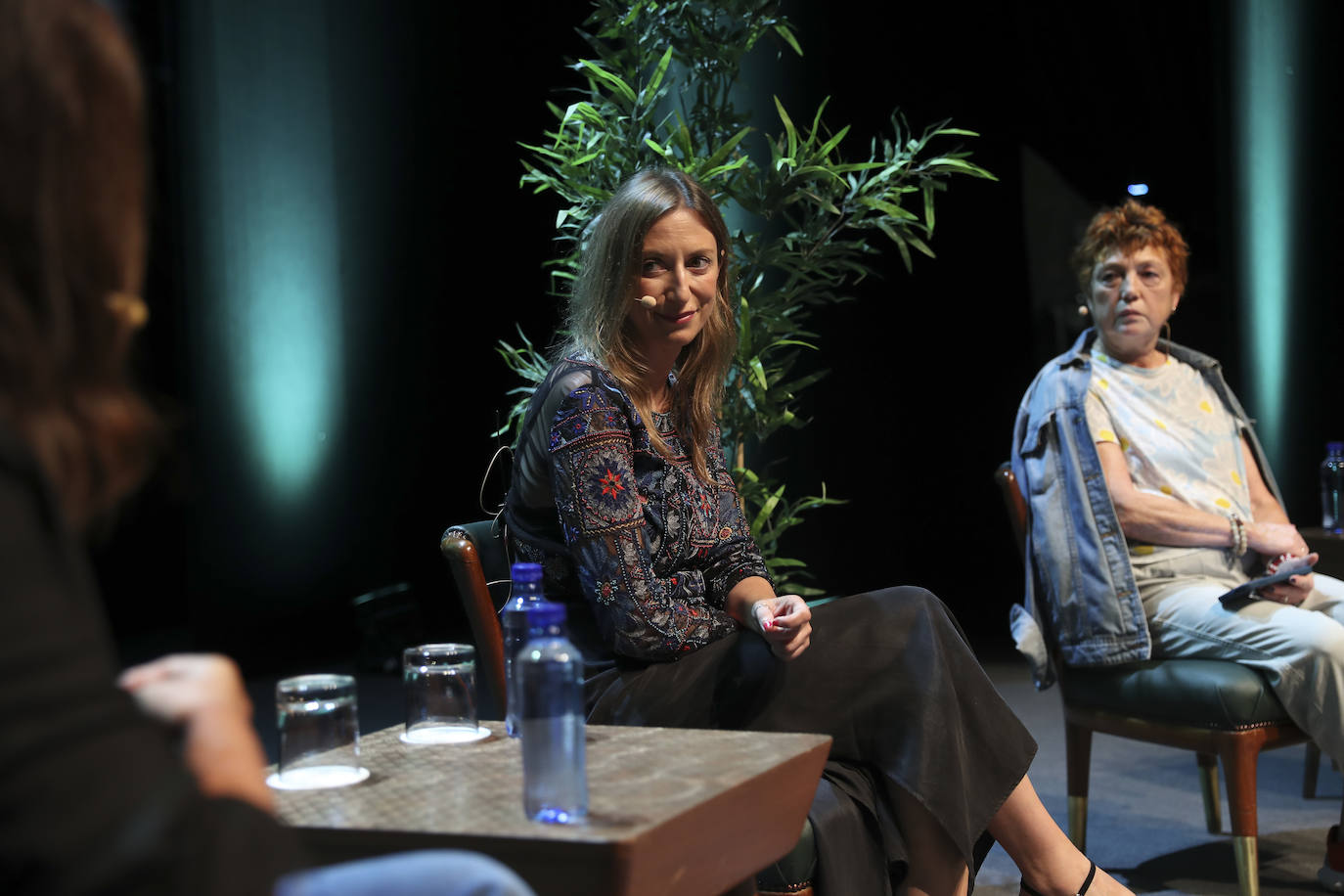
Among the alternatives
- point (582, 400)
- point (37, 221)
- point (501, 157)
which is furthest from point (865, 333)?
point (37, 221)

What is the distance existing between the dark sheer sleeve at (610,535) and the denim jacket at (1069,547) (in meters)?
0.99

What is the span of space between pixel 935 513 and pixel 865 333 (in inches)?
36.7

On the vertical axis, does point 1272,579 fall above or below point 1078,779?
above

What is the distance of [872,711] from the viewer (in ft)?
6.49

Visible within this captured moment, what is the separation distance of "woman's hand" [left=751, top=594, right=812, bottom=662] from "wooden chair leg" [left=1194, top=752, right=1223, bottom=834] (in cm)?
156

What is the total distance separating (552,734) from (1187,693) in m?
1.72

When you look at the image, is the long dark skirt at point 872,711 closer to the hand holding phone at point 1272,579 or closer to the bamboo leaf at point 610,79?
the hand holding phone at point 1272,579

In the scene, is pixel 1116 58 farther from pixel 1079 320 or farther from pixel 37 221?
pixel 37 221

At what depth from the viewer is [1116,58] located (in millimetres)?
5492

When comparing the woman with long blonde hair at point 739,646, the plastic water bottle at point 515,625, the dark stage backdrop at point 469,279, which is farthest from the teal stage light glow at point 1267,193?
the plastic water bottle at point 515,625

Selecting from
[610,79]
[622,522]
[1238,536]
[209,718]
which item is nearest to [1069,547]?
[1238,536]

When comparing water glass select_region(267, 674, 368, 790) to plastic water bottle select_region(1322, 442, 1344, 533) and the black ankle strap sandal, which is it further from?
plastic water bottle select_region(1322, 442, 1344, 533)

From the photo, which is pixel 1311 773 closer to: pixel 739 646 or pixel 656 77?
pixel 739 646

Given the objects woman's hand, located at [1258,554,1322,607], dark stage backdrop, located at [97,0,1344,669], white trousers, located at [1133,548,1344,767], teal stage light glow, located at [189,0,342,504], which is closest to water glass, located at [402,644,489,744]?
white trousers, located at [1133,548,1344,767]
